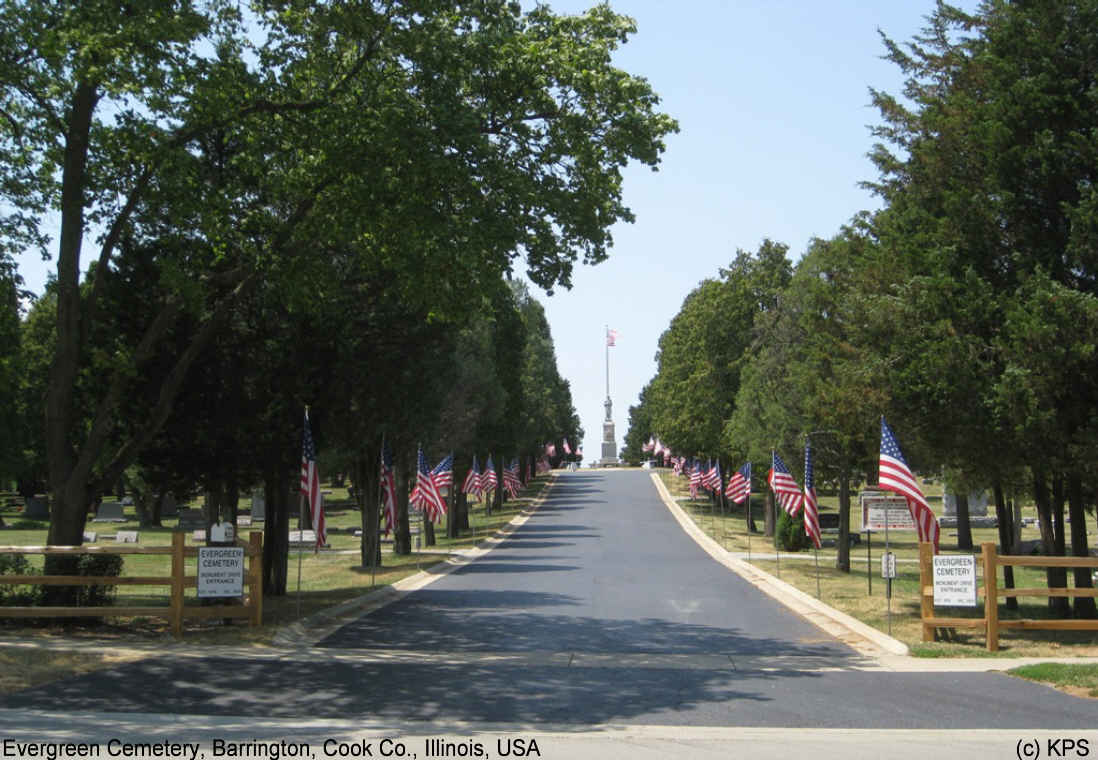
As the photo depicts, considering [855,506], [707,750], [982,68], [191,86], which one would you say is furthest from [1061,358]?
[855,506]

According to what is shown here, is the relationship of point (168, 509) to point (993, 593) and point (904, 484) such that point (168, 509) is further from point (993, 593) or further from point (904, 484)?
point (993, 593)

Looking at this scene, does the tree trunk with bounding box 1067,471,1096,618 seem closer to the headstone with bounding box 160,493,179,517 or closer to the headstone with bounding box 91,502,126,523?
the headstone with bounding box 91,502,126,523

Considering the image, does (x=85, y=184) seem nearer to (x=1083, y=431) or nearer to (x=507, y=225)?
(x=507, y=225)

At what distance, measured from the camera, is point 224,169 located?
2014cm

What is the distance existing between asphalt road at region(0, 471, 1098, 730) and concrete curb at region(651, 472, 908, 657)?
0.42m

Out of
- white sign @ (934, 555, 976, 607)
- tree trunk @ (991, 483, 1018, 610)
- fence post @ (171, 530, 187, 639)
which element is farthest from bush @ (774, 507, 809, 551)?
fence post @ (171, 530, 187, 639)

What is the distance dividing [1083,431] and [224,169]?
14.8 m

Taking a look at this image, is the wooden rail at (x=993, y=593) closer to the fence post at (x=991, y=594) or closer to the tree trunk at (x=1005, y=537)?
the fence post at (x=991, y=594)

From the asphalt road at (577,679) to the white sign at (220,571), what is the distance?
5.28 feet

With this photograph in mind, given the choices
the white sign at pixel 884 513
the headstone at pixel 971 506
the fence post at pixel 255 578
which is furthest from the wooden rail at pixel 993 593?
the headstone at pixel 971 506

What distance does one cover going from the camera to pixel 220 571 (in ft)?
53.3

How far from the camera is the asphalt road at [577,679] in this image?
10875 millimetres

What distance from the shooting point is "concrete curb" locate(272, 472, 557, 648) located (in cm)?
1656

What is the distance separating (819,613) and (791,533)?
762 inches
